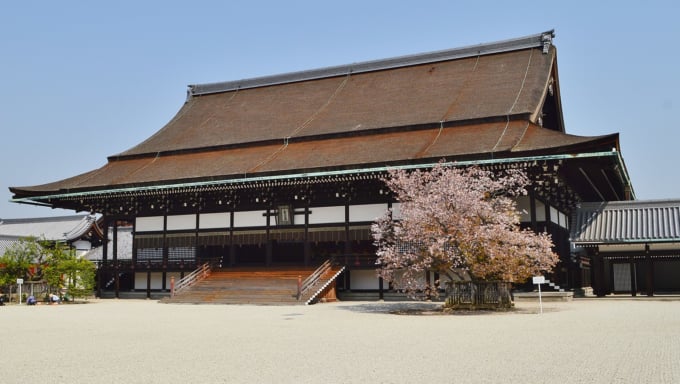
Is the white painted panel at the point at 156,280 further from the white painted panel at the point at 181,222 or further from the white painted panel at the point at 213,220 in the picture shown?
the white painted panel at the point at 213,220

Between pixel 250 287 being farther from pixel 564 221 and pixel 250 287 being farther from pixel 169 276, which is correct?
pixel 564 221

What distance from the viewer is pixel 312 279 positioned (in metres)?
22.3

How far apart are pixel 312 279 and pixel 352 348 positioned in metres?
12.5

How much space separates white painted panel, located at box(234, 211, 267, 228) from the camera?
25859 millimetres

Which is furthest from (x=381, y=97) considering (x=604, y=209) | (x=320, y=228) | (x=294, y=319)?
(x=294, y=319)

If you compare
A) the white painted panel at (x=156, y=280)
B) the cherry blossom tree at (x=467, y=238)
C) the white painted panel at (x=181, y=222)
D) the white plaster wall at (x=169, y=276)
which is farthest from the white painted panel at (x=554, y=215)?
the white painted panel at (x=156, y=280)

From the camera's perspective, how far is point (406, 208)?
60.3 ft

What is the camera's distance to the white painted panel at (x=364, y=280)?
24.2 metres

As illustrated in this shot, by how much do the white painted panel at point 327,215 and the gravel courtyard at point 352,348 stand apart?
27.4ft

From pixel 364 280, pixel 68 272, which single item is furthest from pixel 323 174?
pixel 68 272

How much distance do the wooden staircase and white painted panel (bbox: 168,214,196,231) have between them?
2.49 m

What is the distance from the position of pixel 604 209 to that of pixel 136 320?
1667cm

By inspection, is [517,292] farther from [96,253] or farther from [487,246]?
[96,253]

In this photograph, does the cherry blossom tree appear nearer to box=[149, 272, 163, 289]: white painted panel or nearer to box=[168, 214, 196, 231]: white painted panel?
box=[168, 214, 196, 231]: white painted panel
